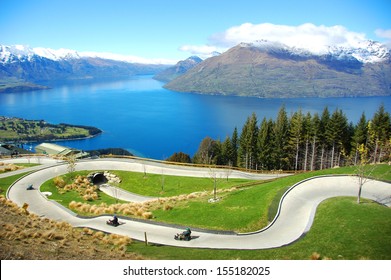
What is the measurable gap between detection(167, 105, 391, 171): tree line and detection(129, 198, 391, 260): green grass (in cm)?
3467

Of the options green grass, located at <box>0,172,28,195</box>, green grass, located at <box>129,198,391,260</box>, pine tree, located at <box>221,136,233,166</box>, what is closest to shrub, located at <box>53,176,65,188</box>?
green grass, located at <box>0,172,28,195</box>

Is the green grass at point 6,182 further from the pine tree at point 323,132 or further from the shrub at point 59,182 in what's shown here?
the pine tree at point 323,132

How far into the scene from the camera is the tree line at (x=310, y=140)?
177ft

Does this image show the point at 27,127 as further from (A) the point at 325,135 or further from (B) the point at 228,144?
(A) the point at 325,135

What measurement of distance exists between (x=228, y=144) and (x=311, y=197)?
44.2m

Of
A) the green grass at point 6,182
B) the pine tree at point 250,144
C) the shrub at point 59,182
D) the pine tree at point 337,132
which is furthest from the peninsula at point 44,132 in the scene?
the pine tree at point 337,132

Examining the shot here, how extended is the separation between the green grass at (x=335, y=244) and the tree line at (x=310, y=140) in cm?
3467

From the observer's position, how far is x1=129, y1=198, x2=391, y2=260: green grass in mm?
16922

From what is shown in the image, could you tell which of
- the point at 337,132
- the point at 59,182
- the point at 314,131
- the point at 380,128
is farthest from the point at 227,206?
the point at 380,128

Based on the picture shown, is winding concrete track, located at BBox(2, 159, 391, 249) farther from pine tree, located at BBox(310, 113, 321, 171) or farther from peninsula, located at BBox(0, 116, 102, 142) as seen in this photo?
peninsula, located at BBox(0, 116, 102, 142)

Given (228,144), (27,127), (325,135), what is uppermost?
(325,135)

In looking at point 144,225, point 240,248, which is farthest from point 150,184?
point 240,248

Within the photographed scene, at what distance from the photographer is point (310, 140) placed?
190 ft
